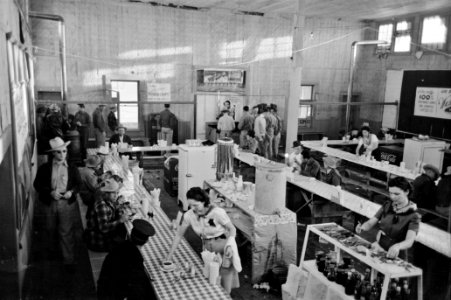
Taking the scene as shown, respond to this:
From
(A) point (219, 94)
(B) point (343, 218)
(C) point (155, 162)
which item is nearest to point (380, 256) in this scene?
(B) point (343, 218)

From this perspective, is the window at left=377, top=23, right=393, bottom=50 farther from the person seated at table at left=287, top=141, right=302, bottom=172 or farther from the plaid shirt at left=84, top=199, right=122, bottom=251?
the plaid shirt at left=84, top=199, right=122, bottom=251

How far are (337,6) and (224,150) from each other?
33.7ft

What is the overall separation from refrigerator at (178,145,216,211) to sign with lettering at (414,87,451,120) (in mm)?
9608

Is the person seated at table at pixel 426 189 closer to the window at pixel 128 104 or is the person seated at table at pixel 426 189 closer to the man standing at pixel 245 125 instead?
the man standing at pixel 245 125

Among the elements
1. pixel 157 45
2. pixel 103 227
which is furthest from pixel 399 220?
pixel 157 45

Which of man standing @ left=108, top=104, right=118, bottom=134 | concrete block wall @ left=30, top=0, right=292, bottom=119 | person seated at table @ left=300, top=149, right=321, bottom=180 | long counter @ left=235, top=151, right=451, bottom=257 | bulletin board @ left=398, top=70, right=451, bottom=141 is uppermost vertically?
concrete block wall @ left=30, top=0, right=292, bottom=119

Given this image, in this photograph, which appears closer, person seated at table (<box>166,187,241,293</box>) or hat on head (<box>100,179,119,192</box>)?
person seated at table (<box>166,187,241,293</box>)

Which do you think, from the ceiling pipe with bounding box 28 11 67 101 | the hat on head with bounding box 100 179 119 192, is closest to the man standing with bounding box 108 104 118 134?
the ceiling pipe with bounding box 28 11 67 101

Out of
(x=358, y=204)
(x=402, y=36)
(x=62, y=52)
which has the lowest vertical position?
(x=358, y=204)

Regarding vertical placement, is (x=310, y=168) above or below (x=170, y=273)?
above

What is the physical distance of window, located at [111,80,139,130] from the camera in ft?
50.8

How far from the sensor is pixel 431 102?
15.7 m

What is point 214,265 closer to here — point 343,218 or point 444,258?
point 444,258

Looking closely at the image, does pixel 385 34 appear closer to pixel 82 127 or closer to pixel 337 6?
pixel 337 6
